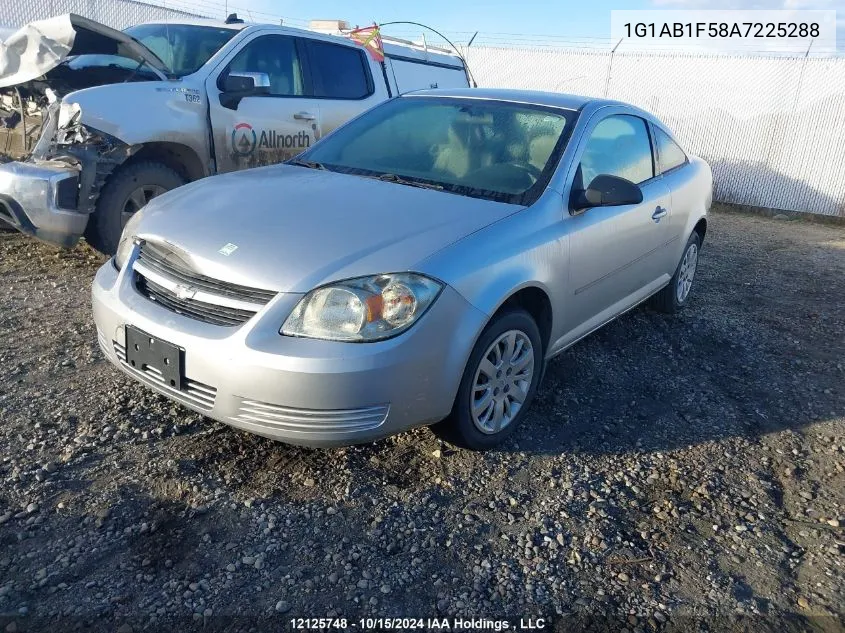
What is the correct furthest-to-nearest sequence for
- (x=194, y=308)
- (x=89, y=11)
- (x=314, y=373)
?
1. (x=89, y=11)
2. (x=194, y=308)
3. (x=314, y=373)

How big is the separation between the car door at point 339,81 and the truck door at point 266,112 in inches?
4.7

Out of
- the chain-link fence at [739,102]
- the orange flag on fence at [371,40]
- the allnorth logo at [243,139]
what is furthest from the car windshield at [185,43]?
the chain-link fence at [739,102]

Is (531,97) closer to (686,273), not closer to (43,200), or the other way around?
(686,273)

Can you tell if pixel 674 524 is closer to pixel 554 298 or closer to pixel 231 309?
pixel 554 298

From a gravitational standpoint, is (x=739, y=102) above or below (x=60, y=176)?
above

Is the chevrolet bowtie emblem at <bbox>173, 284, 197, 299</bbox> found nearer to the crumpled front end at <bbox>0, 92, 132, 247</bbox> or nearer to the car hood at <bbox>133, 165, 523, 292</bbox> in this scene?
the car hood at <bbox>133, 165, 523, 292</bbox>

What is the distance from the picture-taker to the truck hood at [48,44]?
5.15 m

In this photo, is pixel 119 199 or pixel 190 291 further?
pixel 119 199

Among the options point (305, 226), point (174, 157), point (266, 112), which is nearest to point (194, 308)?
point (305, 226)

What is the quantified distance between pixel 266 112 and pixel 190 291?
3651 mm

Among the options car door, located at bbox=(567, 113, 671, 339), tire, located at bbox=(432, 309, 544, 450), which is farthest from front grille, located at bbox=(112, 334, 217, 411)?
car door, located at bbox=(567, 113, 671, 339)

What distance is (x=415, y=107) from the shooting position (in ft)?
14.0

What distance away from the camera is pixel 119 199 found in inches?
198

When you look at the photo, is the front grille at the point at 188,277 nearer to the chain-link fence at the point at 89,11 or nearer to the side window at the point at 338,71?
the side window at the point at 338,71
